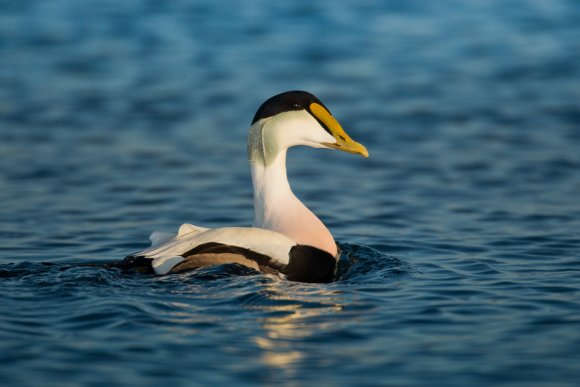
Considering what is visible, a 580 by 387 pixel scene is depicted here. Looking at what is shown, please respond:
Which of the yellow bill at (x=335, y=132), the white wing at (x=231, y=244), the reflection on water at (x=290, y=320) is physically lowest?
the reflection on water at (x=290, y=320)

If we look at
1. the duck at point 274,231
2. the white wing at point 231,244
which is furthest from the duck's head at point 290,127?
the white wing at point 231,244

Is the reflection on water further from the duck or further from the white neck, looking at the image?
the white neck

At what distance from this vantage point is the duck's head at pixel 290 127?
7699 mm

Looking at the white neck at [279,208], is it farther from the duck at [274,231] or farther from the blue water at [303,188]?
the blue water at [303,188]

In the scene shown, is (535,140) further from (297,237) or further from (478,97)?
(297,237)

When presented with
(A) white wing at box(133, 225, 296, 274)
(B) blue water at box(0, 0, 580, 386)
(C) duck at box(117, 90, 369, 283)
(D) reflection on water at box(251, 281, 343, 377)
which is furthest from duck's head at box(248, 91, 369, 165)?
(D) reflection on water at box(251, 281, 343, 377)

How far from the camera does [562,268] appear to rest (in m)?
7.83

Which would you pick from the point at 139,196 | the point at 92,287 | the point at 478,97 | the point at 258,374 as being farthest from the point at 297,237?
the point at 478,97

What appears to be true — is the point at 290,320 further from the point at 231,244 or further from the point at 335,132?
the point at 335,132

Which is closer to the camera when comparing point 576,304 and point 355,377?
point 355,377

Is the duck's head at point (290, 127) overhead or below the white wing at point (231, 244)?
overhead

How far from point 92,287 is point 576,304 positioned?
277cm

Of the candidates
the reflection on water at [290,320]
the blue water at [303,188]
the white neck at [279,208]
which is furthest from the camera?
the white neck at [279,208]

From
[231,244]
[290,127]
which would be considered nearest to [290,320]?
[231,244]
